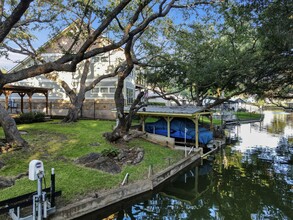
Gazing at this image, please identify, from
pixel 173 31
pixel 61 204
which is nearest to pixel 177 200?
pixel 61 204

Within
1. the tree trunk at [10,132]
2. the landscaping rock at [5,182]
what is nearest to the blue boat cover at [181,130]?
the tree trunk at [10,132]

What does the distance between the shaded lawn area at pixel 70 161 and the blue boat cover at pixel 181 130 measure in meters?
2.32

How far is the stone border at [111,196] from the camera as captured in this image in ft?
20.4

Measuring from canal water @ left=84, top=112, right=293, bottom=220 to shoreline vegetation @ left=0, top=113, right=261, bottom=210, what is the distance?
100cm

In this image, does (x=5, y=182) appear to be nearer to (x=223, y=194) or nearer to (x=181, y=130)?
(x=223, y=194)

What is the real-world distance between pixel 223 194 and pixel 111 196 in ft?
14.2

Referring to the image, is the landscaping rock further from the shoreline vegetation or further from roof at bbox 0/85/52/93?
roof at bbox 0/85/52/93

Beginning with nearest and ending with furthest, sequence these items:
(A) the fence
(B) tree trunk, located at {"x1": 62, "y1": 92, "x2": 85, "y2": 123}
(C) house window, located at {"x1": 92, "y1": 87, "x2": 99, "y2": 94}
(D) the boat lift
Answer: (D) the boat lift < (B) tree trunk, located at {"x1": 62, "y1": 92, "x2": 85, "y2": 123} < (A) the fence < (C) house window, located at {"x1": 92, "y1": 87, "x2": 99, "y2": 94}

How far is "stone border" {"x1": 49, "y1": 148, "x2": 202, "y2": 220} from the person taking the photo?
20.4ft

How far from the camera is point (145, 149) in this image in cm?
1242

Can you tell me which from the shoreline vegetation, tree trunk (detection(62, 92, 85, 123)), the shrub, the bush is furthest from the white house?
the shrub

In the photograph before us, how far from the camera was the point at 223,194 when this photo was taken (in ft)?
28.7

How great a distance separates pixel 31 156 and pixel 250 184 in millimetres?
9288

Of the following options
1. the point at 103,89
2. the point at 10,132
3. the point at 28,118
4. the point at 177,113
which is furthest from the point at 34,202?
the point at 103,89
